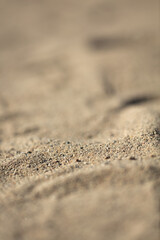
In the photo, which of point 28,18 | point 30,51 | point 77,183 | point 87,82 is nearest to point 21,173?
point 77,183

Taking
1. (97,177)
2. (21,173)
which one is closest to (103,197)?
(97,177)

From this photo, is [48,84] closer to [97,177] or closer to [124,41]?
[124,41]

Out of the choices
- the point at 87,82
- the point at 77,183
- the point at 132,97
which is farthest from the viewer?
the point at 87,82

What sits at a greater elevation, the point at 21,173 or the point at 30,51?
the point at 30,51

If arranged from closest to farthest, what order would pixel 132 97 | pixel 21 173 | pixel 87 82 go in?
pixel 21 173 → pixel 132 97 → pixel 87 82

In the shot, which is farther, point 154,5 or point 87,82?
point 154,5

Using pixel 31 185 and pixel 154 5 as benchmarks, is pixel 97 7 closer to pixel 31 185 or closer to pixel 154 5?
pixel 154 5

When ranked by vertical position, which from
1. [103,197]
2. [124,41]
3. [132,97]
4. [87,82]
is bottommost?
[103,197]
